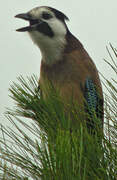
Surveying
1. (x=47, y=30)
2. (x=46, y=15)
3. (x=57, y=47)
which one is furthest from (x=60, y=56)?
(x=46, y=15)

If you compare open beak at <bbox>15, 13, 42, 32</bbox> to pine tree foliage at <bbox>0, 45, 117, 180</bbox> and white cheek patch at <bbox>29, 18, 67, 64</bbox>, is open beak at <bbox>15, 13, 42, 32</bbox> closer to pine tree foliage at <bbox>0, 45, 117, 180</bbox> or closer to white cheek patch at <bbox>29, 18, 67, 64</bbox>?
white cheek patch at <bbox>29, 18, 67, 64</bbox>

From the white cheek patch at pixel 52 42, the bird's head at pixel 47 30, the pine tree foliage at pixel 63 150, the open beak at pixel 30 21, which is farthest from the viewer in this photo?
the white cheek patch at pixel 52 42

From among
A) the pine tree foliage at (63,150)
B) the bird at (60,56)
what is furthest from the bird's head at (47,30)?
the pine tree foliage at (63,150)

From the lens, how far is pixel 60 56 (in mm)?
4234

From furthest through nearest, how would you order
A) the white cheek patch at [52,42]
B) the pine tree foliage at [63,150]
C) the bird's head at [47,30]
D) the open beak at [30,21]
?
the white cheek patch at [52,42], the bird's head at [47,30], the open beak at [30,21], the pine tree foliage at [63,150]

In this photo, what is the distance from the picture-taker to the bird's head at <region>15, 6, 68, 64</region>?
4.00m

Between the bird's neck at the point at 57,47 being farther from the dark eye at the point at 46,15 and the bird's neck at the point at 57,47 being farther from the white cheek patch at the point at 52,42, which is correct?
the dark eye at the point at 46,15

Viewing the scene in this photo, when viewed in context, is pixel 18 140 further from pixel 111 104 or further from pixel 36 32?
pixel 36 32

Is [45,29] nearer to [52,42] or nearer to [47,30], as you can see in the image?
Result: [47,30]

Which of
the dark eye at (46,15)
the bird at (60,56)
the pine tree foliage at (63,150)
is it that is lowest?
the pine tree foliage at (63,150)

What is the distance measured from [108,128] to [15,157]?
1.67 ft

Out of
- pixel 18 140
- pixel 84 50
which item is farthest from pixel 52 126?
pixel 84 50

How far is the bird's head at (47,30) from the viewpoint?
4.00 metres

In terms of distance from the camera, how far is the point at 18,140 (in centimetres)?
211
